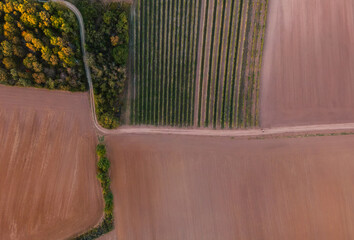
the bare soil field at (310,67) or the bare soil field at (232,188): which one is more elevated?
the bare soil field at (310,67)

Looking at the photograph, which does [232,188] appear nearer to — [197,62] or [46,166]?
[197,62]

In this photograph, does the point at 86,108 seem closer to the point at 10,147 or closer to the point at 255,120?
the point at 10,147

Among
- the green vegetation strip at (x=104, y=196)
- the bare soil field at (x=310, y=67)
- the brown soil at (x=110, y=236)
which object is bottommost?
the brown soil at (x=110, y=236)

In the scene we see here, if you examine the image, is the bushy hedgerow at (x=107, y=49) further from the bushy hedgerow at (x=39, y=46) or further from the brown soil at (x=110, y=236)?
the brown soil at (x=110, y=236)

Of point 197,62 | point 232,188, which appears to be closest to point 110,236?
point 232,188

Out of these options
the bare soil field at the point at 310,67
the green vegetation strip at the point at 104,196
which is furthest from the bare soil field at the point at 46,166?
the bare soil field at the point at 310,67

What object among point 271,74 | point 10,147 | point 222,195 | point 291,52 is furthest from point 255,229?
point 10,147

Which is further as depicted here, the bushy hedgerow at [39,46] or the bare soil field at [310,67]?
the bare soil field at [310,67]

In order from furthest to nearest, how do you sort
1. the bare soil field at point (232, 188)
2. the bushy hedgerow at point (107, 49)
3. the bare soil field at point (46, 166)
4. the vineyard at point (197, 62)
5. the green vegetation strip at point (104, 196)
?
the bare soil field at point (232, 188)
the vineyard at point (197, 62)
the bare soil field at point (46, 166)
the green vegetation strip at point (104, 196)
the bushy hedgerow at point (107, 49)

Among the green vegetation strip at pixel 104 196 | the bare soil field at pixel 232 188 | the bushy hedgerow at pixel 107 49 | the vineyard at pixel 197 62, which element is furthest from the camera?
the bare soil field at pixel 232 188

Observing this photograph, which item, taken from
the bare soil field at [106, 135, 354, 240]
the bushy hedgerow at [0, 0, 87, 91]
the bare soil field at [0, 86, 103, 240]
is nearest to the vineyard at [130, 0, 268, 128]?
the bare soil field at [106, 135, 354, 240]
